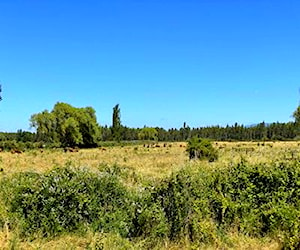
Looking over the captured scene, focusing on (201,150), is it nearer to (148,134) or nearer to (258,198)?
(258,198)

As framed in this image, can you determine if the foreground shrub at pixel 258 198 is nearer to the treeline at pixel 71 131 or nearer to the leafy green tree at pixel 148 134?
the treeline at pixel 71 131

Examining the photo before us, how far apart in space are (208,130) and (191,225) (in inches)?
4678

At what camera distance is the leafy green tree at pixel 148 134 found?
124 m

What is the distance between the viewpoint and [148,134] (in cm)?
12669

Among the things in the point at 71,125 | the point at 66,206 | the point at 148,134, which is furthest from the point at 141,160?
the point at 148,134

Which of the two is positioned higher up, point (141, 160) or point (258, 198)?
point (141, 160)

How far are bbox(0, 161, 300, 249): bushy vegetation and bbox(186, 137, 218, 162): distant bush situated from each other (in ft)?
63.7

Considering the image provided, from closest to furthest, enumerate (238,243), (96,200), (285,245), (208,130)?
(285,245), (238,243), (96,200), (208,130)

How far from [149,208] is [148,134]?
118864mm

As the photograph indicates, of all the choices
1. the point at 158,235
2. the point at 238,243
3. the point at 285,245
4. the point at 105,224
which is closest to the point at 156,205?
the point at 158,235

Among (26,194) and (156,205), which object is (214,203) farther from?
(26,194)

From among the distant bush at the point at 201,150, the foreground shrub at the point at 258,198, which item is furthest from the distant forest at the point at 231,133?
the foreground shrub at the point at 258,198

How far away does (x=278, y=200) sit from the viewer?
341 inches

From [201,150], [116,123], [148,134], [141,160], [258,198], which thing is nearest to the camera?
[258,198]
